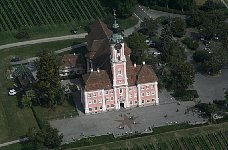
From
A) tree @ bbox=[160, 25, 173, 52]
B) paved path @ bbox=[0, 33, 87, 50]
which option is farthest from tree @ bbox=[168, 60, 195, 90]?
paved path @ bbox=[0, 33, 87, 50]

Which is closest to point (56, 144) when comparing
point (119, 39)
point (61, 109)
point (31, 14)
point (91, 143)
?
point (91, 143)

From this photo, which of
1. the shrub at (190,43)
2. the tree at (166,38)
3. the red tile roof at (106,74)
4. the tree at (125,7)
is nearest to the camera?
the red tile roof at (106,74)

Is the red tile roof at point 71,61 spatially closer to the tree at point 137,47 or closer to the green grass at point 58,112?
the green grass at point 58,112

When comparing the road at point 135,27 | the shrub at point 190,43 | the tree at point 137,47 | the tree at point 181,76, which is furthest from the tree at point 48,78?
the shrub at point 190,43

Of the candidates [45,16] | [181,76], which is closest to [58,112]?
[181,76]

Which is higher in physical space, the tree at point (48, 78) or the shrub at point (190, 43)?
the shrub at point (190, 43)

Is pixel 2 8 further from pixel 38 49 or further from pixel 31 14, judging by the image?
pixel 38 49

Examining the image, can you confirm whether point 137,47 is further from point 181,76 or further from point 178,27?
point 178,27
